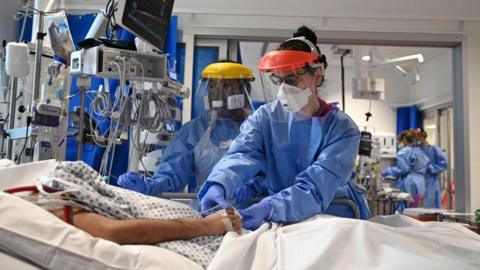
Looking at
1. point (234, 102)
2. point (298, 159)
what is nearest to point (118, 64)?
point (234, 102)

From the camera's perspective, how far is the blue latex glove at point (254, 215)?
1410 mm

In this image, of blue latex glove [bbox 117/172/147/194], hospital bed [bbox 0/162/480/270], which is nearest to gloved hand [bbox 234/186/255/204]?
blue latex glove [bbox 117/172/147/194]

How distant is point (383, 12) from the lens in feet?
12.3

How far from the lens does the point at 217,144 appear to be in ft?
8.05

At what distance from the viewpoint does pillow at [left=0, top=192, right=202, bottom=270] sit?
831 mm

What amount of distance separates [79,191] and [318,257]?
58 cm

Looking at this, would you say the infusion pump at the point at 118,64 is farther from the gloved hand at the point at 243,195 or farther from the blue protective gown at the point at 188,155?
the gloved hand at the point at 243,195

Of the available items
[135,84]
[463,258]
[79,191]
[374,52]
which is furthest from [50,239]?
[374,52]

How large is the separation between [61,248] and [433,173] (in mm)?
5973

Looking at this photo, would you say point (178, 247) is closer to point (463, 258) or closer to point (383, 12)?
point (463, 258)

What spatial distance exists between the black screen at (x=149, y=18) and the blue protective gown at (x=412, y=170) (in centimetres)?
457

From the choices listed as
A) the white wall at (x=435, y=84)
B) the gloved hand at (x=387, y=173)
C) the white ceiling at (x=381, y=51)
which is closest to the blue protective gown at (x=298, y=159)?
the white ceiling at (x=381, y=51)

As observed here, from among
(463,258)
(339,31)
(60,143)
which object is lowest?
(463,258)

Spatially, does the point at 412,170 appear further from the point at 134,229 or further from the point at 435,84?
the point at 134,229
